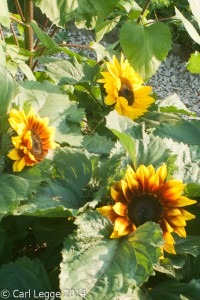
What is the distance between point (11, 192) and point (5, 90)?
0.26 meters

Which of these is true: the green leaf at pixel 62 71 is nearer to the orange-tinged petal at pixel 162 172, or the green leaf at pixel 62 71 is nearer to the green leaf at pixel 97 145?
the green leaf at pixel 97 145

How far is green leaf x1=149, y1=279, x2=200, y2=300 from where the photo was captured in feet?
4.68

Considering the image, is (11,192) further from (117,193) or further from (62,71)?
(62,71)

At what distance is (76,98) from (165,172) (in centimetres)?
63

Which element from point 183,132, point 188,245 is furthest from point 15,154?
point 183,132

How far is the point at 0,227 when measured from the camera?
1.49 metres

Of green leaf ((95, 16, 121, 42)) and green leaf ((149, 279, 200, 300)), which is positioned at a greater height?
green leaf ((95, 16, 121, 42))

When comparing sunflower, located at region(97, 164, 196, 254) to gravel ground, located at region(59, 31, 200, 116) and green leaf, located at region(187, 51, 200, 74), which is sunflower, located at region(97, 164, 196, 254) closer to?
green leaf, located at region(187, 51, 200, 74)

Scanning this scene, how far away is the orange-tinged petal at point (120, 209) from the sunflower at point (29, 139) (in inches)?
8.7

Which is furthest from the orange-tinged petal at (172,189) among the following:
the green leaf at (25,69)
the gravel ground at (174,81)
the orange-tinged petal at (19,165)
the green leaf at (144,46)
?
the gravel ground at (174,81)

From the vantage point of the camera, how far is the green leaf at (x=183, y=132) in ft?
5.68

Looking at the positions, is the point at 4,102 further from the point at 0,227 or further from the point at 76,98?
the point at 76,98

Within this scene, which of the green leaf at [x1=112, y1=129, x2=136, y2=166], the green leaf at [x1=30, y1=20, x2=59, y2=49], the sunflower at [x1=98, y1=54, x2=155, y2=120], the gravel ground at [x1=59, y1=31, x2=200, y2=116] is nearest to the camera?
the green leaf at [x1=112, y1=129, x2=136, y2=166]

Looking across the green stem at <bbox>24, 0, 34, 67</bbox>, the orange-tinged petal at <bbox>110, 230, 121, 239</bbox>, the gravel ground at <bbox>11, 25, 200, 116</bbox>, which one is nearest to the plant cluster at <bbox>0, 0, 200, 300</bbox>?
the orange-tinged petal at <bbox>110, 230, 121, 239</bbox>
